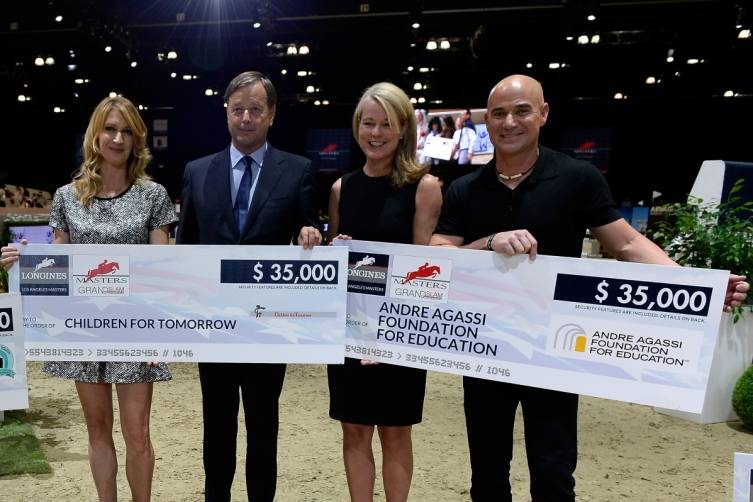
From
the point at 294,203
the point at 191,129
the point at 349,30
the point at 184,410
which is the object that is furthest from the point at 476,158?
the point at 294,203

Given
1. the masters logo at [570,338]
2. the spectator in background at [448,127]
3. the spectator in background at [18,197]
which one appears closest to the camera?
the masters logo at [570,338]

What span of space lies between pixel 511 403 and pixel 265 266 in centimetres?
94

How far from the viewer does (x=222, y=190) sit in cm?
204

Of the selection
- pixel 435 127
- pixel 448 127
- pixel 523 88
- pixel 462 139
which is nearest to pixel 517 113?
pixel 523 88

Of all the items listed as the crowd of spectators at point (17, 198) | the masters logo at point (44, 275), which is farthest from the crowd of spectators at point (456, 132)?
the masters logo at point (44, 275)

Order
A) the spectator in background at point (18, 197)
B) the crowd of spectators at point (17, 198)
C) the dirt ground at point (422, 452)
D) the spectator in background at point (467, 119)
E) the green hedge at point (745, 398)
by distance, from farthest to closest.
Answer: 1. the spectator in background at point (467, 119)
2. the spectator in background at point (18, 197)
3. the crowd of spectators at point (17, 198)
4. the green hedge at point (745, 398)
5. the dirt ground at point (422, 452)

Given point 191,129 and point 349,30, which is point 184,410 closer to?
point 349,30

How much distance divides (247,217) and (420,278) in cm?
66

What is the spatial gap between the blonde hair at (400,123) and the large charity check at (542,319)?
0.27 m

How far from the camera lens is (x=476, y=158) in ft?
50.7

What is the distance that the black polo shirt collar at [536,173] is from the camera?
176cm

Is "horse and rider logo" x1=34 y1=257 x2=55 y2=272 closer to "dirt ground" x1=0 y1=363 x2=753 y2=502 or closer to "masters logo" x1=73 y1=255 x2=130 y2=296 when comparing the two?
"masters logo" x1=73 y1=255 x2=130 y2=296

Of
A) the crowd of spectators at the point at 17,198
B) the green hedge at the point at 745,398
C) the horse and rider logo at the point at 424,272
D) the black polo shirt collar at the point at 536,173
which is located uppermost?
the black polo shirt collar at the point at 536,173

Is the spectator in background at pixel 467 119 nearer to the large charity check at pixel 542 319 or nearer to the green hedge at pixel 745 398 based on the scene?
the green hedge at pixel 745 398
